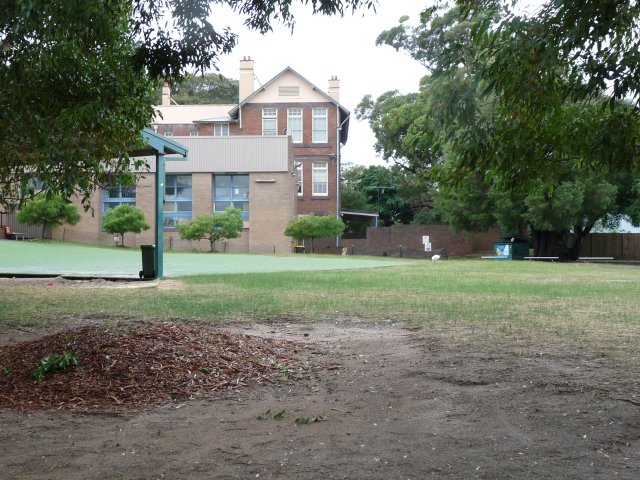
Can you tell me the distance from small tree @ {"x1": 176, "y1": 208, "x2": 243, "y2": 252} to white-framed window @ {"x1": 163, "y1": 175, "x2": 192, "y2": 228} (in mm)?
4676

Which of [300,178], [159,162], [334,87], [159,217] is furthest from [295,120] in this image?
[159,162]

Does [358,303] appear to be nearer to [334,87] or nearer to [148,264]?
[148,264]

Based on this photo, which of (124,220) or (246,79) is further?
(246,79)

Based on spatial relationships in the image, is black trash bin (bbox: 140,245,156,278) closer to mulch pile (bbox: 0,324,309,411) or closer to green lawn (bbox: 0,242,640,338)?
green lawn (bbox: 0,242,640,338)

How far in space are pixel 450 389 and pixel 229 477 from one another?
8.52ft

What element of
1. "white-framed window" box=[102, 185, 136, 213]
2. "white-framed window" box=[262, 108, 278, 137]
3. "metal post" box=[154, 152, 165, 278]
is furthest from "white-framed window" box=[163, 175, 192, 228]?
"metal post" box=[154, 152, 165, 278]

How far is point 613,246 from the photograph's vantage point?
153ft

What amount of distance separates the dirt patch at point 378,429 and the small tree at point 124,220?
37.5 m

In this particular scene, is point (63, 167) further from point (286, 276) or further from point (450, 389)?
point (286, 276)

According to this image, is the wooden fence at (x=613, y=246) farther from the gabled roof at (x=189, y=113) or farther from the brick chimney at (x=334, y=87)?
the gabled roof at (x=189, y=113)

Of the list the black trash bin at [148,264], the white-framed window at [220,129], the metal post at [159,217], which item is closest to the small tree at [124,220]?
the white-framed window at [220,129]

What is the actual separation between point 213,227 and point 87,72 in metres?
34.5

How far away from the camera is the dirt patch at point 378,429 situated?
15.0ft

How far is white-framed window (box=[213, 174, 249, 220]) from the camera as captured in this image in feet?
158
